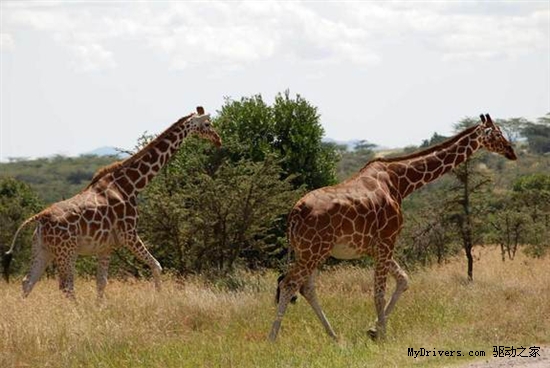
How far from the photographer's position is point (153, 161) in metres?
16.7

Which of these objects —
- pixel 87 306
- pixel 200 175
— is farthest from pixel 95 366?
pixel 200 175

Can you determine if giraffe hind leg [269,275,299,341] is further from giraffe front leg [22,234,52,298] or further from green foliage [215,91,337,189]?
green foliage [215,91,337,189]

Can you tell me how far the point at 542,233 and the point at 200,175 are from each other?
44.1ft

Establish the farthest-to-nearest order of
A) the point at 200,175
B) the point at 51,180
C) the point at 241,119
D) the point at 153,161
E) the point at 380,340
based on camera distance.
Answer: the point at 51,180 → the point at 241,119 → the point at 200,175 → the point at 153,161 → the point at 380,340

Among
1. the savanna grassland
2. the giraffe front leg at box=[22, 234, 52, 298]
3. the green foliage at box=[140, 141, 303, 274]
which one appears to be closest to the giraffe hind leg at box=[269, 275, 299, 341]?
the savanna grassland

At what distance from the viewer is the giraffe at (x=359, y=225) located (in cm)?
1263

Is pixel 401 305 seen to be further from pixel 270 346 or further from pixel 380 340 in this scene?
pixel 270 346

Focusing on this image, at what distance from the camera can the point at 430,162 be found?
14422 millimetres

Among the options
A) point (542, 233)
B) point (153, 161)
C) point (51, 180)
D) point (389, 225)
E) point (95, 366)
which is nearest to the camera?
point (95, 366)

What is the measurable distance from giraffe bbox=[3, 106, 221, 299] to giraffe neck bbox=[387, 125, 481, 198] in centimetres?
424

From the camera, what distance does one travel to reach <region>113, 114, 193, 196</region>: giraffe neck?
1622cm

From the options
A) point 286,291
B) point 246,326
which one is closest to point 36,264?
point 246,326

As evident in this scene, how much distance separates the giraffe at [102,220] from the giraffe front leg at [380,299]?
4.05m

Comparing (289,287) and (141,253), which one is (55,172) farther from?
(289,287)
